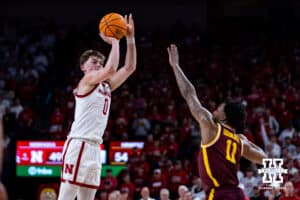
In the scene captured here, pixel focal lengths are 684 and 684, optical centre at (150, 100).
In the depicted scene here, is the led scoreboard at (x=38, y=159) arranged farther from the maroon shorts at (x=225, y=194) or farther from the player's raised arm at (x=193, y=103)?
the maroon shorts at (x=225, y=194)

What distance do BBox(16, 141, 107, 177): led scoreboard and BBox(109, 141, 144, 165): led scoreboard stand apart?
0.57 feet

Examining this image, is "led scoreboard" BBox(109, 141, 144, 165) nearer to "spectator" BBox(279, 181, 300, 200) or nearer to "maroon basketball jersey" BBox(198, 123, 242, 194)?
"spectator" BBox(279, 181, 300, 200)

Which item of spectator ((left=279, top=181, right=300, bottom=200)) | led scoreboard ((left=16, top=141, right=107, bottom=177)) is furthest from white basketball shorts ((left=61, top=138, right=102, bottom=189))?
led scoreboard ((left=16, top=141, right=107, bottom=177))

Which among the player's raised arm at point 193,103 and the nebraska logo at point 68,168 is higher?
the player's raised arm at point 193,103

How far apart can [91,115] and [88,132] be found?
158 millimetres

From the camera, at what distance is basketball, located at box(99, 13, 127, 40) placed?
6520mm

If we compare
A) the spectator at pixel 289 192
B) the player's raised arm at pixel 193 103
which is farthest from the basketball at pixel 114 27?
the spectator at pixel 289 192

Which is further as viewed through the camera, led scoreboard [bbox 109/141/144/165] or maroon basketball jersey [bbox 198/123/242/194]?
led scoreboard [bbox 109/141/144/165]

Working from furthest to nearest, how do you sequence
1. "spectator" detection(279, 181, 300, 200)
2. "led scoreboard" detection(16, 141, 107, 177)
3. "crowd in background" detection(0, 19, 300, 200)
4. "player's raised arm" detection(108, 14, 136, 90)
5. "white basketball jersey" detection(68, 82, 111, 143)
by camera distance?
"led scoreboard" detection(16, 141, 107, 177), "crowd in background" detection(0, 19, 300, 200), "spectator" detection(279, 181, 300, 200), "player's raised arm" detection(108, 14, 136, 90), "white basketball jersey" detection(68, 82, 111, 143)

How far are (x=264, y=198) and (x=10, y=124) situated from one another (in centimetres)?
640

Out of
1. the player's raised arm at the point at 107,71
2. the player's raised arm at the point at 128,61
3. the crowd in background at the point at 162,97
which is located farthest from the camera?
the crowd in background at the point at 162,97

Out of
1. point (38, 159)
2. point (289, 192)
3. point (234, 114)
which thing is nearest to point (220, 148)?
point (234, 114)

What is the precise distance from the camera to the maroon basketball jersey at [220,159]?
5586mm

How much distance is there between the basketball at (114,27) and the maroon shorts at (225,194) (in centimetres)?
180
